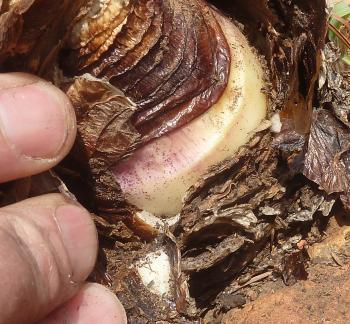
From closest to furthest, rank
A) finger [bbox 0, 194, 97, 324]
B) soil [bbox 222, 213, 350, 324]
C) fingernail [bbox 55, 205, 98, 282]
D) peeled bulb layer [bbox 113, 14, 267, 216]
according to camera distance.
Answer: finger [bbox 0, 194, 97, 324] → fingernail [bbox 55, 205, 98, 282] → peeled bulb layer [bbox 113, 14, 267, 216] → soil [bbox 222, 213, 350, 324]

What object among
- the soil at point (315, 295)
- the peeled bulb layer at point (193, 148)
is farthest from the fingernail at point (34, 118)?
the soil at point (315, 295)

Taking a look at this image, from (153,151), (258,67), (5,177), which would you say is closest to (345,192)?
(258,67)

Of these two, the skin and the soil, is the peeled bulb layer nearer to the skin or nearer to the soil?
the skin

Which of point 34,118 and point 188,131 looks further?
point 188,131

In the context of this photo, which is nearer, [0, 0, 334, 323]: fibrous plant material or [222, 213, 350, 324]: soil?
[0, 0, 334, 323]: fibrous plant material

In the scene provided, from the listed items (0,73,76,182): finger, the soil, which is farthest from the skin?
the soil

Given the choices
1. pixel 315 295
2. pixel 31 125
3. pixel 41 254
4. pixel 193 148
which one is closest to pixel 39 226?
pixel 41 254

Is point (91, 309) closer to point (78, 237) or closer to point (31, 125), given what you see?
point (78, 237)
